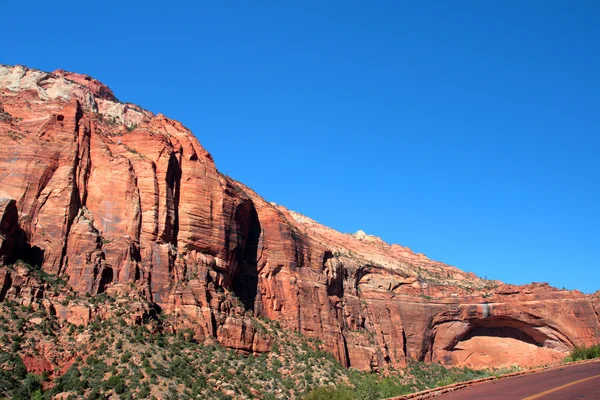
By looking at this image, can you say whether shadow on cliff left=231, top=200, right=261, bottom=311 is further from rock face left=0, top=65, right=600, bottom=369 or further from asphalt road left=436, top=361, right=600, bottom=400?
asphalt road left=436, top=361, right=600, bottom=400

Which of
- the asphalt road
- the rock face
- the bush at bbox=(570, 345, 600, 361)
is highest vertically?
the rock face

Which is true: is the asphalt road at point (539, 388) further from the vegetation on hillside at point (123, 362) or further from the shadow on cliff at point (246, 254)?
the shadow on cliff at point (246, 254)

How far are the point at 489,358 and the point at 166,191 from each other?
50645 millimetres

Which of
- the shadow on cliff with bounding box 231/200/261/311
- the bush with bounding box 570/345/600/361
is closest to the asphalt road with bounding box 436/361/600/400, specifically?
the bush with bounding box 570/345/600/361

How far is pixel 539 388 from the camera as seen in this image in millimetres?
23203

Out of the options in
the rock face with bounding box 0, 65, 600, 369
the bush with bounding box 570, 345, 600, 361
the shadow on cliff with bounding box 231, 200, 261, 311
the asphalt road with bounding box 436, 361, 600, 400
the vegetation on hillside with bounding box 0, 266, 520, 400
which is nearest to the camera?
the asphalt road with bounding box 436, 361, 600, 400

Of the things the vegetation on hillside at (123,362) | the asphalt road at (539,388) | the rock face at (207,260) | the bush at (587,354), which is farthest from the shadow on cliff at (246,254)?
the asphalt road at (539,388)

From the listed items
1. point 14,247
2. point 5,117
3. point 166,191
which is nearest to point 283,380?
point 166,191

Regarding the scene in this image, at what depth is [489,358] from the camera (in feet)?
259

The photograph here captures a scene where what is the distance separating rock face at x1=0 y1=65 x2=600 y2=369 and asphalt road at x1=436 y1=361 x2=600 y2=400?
28.2 meters

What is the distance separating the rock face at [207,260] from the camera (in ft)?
153

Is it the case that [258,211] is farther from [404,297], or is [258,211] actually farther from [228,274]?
[404,297]

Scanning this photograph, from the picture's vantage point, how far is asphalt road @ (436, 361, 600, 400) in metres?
21.1

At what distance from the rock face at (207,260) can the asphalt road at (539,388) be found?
1110 inches
